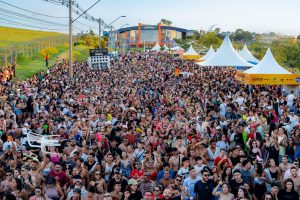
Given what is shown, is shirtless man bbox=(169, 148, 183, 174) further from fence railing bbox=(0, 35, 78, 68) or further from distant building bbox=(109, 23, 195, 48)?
distant building bbox=(109, 23, 195, 48)

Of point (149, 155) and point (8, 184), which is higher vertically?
point (149, 155)

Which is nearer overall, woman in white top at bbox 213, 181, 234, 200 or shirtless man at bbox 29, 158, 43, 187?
woman in white top at bbox 213, 181, 234, 200

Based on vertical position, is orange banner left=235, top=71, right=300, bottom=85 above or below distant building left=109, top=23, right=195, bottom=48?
below

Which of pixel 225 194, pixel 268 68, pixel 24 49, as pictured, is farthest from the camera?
pixel 24 49

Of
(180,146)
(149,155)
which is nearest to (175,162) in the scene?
(149,155)

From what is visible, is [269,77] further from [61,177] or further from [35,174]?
[35,174]

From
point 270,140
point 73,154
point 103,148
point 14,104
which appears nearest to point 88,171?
point 73,154

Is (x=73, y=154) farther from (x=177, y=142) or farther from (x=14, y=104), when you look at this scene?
(x=14, y=104)

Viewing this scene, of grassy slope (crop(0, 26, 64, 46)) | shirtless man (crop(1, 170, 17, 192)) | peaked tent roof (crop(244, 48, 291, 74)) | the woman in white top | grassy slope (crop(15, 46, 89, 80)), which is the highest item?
grassy slope (crop(0, 26, 64, 46))

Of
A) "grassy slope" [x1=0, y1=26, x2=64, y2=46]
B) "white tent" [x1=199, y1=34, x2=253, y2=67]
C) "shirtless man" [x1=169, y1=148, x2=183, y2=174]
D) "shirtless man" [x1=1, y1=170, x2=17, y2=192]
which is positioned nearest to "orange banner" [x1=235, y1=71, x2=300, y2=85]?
"white tent" [x1=199, y1=34, x2=253, y2=67]

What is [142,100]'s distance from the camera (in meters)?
20.2

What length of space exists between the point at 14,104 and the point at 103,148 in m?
7.26

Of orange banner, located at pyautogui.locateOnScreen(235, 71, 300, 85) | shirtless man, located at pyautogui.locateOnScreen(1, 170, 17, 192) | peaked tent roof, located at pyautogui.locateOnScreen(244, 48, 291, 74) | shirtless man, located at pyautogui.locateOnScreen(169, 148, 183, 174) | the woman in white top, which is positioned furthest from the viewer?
peaked tent roof, located at pyautogui.locateOnScreen(244, 48, 291, 74)

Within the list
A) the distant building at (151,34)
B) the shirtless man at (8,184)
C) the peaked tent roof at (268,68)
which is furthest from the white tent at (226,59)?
the distant building at (151,34)
